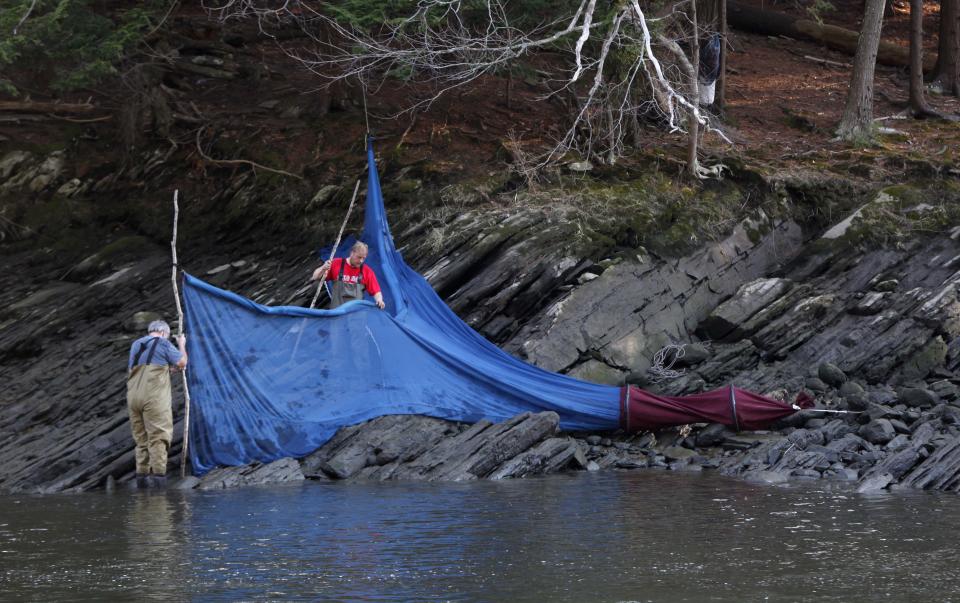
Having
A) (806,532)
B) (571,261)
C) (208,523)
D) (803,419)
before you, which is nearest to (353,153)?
(571,261)

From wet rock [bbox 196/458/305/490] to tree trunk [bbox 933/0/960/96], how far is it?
13830 mm

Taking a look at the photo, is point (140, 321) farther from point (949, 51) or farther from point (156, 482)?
point (949, 51)

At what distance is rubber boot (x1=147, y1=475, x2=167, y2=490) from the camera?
34.9 feet

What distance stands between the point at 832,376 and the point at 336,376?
5.02 metres

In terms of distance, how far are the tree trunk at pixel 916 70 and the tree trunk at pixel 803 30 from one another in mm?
2844

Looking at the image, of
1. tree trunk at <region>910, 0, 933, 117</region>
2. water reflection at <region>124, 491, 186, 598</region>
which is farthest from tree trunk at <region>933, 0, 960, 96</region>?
water reflection at <region>124, 491, 186, 598</region>

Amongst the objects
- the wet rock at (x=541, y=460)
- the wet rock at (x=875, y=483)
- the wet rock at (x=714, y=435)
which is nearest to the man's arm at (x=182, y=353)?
the wet rock at (x=541, y=460)

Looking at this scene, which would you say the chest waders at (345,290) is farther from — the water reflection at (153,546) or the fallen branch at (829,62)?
the fallen branch at (829,62)

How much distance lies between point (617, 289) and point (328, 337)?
12.6 ft

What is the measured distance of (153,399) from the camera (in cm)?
1069

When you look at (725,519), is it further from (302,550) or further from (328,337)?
(328,337)

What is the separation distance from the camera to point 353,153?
55.2 feet

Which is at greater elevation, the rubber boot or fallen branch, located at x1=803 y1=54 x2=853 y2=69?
fallen branch, located at x1=803 y1=54 x2=853 y2=69

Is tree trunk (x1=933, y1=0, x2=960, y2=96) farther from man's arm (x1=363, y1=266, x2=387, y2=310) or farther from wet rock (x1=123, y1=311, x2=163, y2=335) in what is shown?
wet rock (x1=123, y1=311, x2=163, y2=335)
